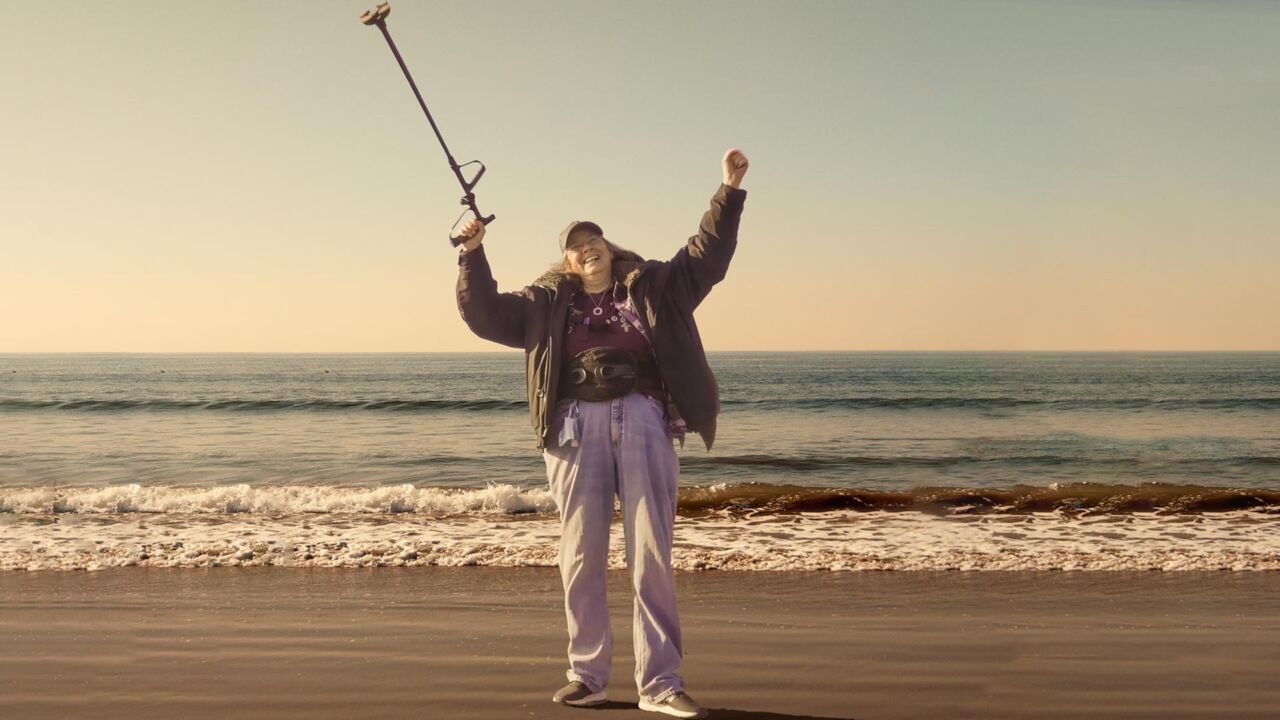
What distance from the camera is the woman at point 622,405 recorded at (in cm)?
308

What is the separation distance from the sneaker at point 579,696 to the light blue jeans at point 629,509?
0.23 ft

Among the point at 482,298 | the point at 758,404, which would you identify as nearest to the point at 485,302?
the point at 482,298

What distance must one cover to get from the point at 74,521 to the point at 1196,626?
30.2ft

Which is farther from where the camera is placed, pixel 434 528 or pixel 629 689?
pixel 434 528

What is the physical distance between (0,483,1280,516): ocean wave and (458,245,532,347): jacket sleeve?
7.09 metres

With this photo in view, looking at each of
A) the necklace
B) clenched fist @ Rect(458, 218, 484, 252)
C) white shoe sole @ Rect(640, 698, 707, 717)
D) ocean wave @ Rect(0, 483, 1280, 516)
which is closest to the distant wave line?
ocean wave @ Rect(0, 483, 1280, 516)

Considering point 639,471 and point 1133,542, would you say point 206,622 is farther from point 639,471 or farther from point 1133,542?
point 1133,542

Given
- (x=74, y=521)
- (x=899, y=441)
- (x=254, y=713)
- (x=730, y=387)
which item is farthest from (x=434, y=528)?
(x=730, y=387)

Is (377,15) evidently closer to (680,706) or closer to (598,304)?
(598,304)

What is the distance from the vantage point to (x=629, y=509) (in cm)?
309

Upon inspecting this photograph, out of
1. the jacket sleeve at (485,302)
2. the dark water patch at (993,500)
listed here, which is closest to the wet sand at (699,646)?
the jacket sleeve at (485,302)

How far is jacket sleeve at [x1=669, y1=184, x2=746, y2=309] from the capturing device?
121 inches

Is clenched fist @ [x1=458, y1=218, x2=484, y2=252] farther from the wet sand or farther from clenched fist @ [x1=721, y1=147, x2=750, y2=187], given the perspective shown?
the wet sand

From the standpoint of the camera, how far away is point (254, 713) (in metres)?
3.23
